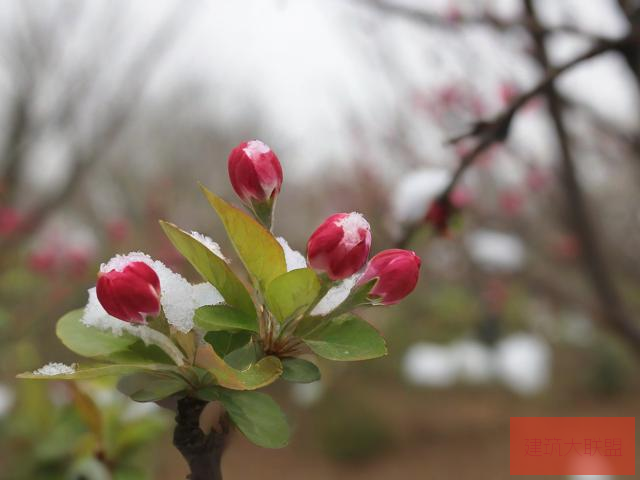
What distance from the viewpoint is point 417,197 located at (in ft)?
3.20

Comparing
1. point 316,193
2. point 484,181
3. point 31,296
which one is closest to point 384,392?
point 484,181

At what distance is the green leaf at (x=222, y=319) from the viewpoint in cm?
46

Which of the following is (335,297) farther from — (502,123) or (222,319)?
(502,123)

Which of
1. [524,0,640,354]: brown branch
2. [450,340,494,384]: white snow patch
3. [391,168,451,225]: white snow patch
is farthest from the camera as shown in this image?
[450,340,494,384]: white snow patch

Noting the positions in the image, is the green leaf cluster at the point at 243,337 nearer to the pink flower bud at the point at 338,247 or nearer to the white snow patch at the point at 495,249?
the pink flower bud at the point at 338,247

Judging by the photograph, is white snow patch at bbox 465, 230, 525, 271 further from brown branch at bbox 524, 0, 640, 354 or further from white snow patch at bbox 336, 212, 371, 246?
white snow patch at bbox 336, 212, 371, 246

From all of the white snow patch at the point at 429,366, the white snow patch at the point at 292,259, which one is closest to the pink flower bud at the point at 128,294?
the white snow patch at the point at 292,259

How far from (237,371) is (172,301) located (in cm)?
10

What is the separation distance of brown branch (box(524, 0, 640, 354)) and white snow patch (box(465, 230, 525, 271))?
1.92 metres

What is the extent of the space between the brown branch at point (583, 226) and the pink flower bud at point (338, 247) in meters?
1.57

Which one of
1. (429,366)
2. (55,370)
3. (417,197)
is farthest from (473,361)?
(55,370)

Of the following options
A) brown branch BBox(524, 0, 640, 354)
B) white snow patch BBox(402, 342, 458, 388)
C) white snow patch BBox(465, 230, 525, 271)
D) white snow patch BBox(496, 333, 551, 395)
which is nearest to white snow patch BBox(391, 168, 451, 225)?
brown branch BBox(524, 0, 640, 354)

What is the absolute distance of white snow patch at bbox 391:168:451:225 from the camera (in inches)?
37.5

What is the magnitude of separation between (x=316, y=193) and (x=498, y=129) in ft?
34.0
